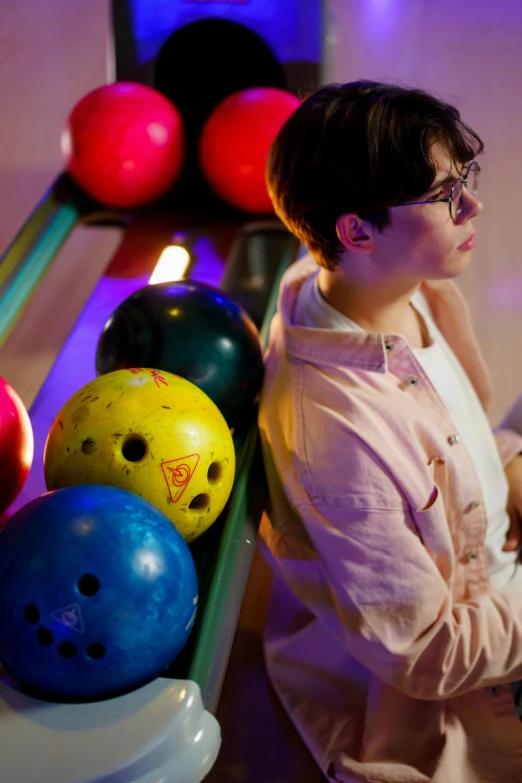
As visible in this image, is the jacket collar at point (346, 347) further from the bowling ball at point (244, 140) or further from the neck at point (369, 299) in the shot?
the bowling ball at point (244, 140)

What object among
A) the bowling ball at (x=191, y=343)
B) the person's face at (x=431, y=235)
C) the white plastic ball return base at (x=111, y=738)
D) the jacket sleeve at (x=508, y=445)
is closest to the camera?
the white plastic ball return base at (x=111, y=738)

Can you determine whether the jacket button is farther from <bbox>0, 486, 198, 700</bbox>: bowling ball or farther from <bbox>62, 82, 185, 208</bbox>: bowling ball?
<bbox>62, 82, 185, 208</bbox>: bowling ball

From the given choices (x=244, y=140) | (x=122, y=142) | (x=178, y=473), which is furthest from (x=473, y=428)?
(x=122, y=142)

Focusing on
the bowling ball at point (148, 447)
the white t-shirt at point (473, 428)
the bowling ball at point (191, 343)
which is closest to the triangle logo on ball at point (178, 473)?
the bowling ball at point (148, 447)

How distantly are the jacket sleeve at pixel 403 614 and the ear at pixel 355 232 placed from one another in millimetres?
372

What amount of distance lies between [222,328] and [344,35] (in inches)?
105

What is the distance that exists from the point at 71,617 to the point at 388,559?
1.43 ft

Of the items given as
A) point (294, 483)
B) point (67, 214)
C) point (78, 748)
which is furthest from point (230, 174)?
point (78, 748)

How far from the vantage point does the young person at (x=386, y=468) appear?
1.09m

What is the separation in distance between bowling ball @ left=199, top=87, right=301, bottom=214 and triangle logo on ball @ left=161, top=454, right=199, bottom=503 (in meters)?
1.06

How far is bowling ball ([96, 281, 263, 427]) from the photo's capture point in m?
1.25

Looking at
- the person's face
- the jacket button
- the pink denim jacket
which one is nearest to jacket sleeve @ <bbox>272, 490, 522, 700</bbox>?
the pink denim jacket

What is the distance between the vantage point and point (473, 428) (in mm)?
1362

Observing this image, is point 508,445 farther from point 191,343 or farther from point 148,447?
point 148,447
